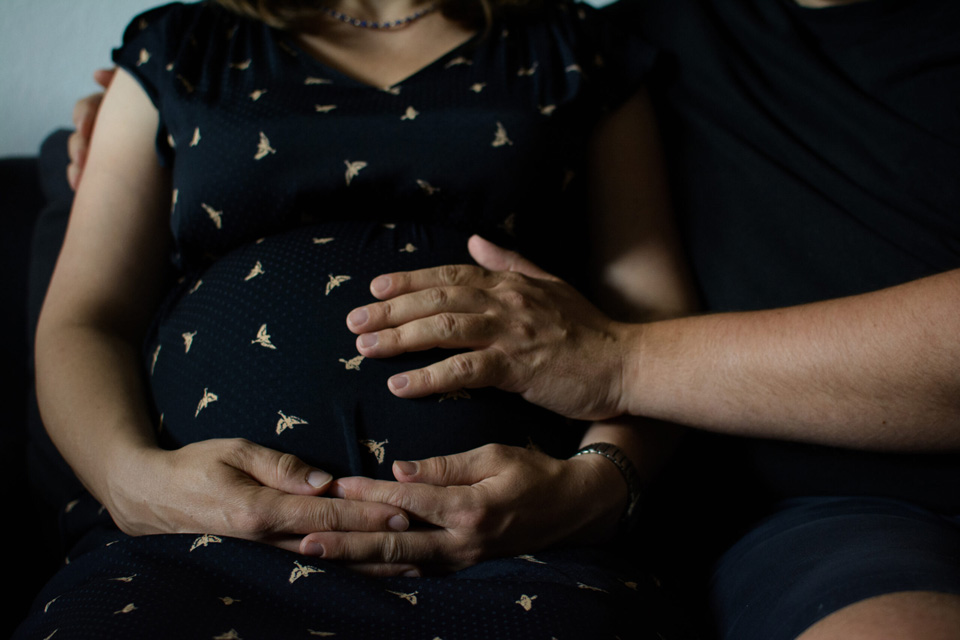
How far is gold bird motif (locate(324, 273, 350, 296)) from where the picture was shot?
81 cm

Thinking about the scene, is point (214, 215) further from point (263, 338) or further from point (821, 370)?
point (821, 370)

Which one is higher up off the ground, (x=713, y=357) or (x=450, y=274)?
(x=450, y=274)

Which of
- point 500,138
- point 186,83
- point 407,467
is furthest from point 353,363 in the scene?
point 186,83

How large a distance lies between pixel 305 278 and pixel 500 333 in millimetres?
258

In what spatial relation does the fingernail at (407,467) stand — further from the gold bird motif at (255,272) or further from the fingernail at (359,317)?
the gold bird motif at (255,272)

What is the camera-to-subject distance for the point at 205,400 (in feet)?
2.57

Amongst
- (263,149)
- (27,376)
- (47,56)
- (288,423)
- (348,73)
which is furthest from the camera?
(47,56)

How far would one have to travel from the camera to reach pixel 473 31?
1044 mm

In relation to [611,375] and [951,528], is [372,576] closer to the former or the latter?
[611,375]

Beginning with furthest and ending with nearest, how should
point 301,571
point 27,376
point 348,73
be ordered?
point 27,376 → point 348,73 → point 301,571

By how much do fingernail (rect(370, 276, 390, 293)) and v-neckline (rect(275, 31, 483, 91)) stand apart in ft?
1.05

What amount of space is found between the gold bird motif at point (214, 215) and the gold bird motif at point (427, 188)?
10.9 inches

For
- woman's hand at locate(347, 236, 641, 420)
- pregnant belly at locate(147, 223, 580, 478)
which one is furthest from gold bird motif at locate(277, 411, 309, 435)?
woman's hand at locate(347, 236, 641, 420)

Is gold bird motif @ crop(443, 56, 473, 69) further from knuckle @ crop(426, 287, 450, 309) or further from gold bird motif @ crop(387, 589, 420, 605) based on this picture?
gold bird motif @ crop(387, 589, 420, 605)
